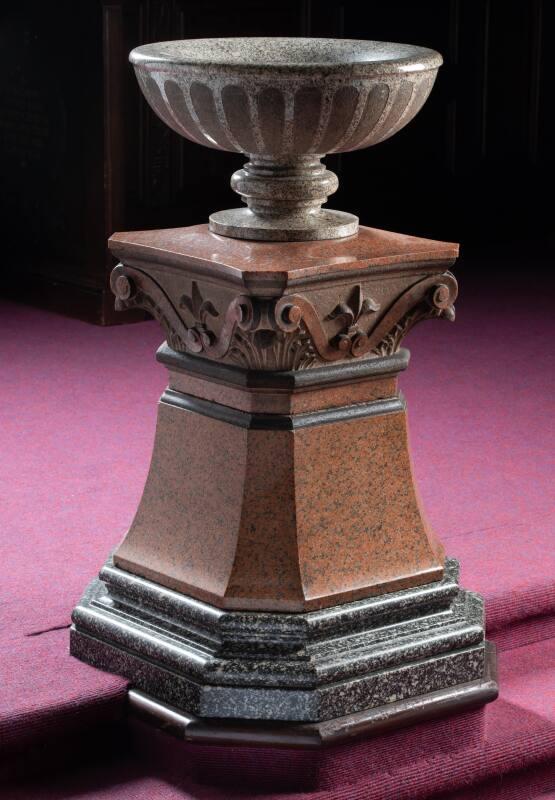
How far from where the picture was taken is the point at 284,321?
2.25 metres

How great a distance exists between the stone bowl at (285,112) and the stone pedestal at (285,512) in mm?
67

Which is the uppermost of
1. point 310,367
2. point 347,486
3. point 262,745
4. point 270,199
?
point 270,199

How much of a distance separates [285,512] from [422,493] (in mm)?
1186

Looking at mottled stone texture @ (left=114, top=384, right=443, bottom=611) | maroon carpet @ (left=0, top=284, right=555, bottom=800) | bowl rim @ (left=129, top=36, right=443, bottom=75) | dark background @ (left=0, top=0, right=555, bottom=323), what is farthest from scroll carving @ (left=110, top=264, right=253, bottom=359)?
dark background @ (left=0, top=0, right=555, bottom=323)

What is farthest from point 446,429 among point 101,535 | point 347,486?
point 347,486

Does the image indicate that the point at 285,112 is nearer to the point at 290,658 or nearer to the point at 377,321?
the point at 377,321

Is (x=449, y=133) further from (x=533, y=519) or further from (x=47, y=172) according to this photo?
(x=533, y=519)

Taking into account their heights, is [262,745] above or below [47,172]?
below

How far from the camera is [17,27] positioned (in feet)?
17.4

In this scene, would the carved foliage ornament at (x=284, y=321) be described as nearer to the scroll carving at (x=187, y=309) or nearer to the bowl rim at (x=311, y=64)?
the scroll carving at (x=187, y=309)

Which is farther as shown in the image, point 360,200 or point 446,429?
point 360,200

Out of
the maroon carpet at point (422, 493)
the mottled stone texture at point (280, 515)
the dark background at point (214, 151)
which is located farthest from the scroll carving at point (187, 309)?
the dark background at point (214, 151)

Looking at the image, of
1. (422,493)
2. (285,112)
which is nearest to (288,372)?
(285,112)

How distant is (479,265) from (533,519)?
2.89m
